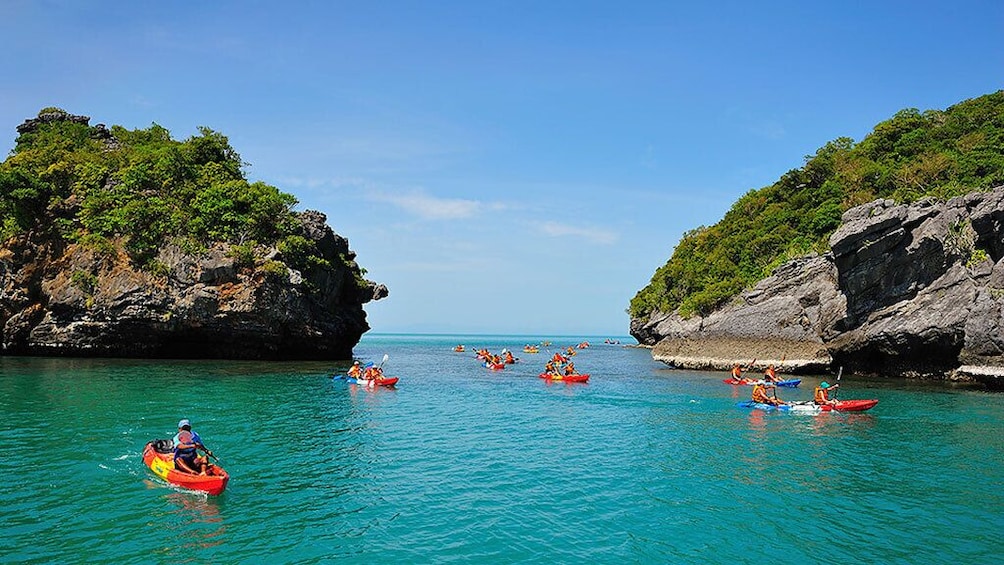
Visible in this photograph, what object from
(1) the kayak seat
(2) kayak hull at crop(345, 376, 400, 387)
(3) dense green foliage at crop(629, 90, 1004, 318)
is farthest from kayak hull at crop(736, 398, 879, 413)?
(3) dense green foliage at crop(629, 90, 1004, 318)

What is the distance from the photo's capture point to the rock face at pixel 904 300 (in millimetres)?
39719

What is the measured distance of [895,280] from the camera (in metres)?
44.4

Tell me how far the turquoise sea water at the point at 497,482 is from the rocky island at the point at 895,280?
424 inches

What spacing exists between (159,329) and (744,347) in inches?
2001

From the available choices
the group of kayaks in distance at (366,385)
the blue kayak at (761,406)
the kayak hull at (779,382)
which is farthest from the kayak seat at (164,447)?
the kayak hull at (779,382)

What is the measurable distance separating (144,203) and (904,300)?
6157 centimetres

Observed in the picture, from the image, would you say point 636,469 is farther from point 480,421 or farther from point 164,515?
point 164,515

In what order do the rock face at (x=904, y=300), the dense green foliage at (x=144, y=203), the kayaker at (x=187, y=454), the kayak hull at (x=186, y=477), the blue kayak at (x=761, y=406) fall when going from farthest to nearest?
the dense green foliage at (x=144, y=203)
the rock face at (x=904, y=300)
the blue kayak at (x=761, y=406)
the kayaker at (x=187, y=454)
the kayak hull at (x=186, y=477)

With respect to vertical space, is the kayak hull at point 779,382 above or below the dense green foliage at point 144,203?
below

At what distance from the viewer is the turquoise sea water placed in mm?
12555

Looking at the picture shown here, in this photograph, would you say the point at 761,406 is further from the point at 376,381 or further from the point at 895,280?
the point at 376,381

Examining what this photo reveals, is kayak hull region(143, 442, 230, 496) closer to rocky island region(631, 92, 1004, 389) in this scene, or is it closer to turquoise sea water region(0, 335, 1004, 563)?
turquoise sea water region(0, 335, 1004, 563)

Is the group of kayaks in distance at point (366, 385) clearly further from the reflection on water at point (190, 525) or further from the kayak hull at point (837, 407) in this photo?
the reflection on water at point (190, 525)

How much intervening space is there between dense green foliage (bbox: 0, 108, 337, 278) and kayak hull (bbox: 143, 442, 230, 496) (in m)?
37.0
